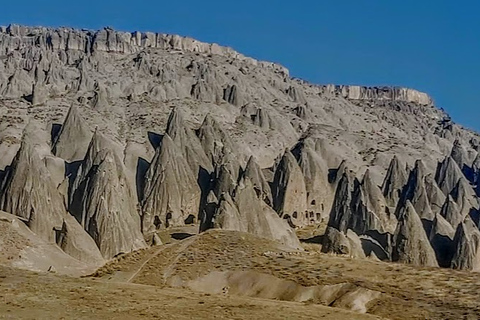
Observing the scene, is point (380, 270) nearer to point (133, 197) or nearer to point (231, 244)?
point (231, 244)

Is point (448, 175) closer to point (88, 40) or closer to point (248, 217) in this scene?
point (248, 217)

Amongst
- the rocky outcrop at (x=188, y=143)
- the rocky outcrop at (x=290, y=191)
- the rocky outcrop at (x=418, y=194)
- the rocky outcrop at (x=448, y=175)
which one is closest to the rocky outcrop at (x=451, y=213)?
the rocky outcrop at (x=418, y=194)

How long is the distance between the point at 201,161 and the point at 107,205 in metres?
22.2

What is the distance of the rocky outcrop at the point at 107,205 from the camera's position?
5525cm

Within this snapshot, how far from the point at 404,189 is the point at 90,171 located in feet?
125

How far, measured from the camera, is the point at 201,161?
79.2 m

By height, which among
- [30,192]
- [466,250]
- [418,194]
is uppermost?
[418,194]

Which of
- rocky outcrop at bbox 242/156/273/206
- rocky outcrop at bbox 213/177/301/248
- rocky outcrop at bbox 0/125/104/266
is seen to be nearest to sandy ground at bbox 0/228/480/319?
rocky outcrop at bbox 0/125/104/266

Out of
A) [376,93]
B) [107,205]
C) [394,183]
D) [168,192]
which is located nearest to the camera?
[107,205]

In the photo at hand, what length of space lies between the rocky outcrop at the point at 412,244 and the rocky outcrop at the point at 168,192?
20.8m

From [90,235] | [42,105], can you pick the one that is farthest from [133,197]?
[42,105]

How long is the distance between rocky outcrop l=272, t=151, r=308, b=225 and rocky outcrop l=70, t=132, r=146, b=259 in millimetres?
18507

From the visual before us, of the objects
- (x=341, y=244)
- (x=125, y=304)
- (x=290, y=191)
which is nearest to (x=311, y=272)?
(x=125, y=304)

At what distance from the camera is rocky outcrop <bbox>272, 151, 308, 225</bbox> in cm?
7888
